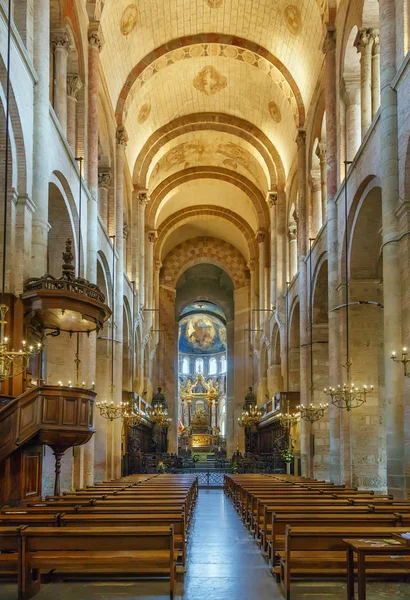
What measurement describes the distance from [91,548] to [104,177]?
20.7 m

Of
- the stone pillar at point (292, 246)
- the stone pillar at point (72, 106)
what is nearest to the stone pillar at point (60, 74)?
the stone pillar at point (72, 106)

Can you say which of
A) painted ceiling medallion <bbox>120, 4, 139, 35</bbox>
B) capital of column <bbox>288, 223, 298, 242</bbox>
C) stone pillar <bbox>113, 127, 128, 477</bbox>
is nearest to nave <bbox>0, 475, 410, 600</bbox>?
stone pillar <bbox>113, 127, 128, 477</bbox>

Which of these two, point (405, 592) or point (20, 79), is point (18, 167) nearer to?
point (20, 79)

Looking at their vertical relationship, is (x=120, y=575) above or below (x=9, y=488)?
below

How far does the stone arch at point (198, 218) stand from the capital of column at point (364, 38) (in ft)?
86.0

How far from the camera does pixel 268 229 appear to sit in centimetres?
4066

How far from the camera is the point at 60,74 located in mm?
18359

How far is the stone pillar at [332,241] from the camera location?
21.0 meters

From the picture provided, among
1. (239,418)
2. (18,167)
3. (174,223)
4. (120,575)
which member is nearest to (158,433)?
(239,418)

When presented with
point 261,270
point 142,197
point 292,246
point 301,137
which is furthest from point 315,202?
point 261,270

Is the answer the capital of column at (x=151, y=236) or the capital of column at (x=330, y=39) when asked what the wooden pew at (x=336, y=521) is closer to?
the capital of column at (x=330, y=39)

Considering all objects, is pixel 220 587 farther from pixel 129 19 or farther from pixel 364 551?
pixel 129 19

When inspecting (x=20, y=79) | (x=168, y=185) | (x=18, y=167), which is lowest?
(x=18, y=167)

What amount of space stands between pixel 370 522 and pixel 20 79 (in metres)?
9.88
